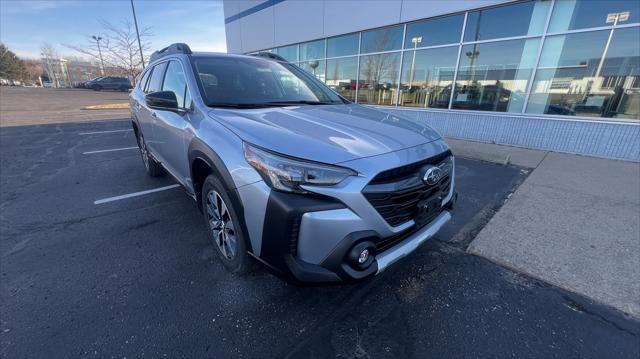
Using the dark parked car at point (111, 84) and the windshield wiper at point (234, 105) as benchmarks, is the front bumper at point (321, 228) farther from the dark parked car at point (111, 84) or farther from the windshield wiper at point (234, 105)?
the dark parked car at point (111, 84)

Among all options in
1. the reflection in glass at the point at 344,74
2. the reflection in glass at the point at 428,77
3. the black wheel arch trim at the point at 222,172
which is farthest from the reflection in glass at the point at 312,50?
the black wheel arch trim at the point at 222,172

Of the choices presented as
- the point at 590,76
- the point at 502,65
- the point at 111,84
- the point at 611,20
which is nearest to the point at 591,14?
the point at 611,20

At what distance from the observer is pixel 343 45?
1088 centimetres

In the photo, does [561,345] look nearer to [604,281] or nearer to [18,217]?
[604,281]

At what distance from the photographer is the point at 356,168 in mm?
1606

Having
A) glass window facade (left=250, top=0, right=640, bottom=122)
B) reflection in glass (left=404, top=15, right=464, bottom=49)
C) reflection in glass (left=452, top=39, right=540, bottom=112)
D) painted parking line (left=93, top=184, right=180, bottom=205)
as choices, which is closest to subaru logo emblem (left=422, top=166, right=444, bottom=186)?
painted parking line (left=93, top=184, right=180, bottom=205)

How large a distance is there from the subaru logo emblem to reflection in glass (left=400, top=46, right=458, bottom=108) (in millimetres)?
7574

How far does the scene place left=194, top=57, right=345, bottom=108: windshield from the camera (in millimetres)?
2512

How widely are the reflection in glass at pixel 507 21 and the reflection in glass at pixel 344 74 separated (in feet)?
13.9

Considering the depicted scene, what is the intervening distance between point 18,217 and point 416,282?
4479 millimetres

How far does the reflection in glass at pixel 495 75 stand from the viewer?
7.03 meters

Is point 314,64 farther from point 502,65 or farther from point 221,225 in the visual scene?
point 221,225

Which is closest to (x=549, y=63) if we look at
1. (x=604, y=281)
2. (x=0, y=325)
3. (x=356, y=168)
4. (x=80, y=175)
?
(x=604, y=281)

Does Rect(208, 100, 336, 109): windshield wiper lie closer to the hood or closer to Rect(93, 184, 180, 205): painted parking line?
the hood
